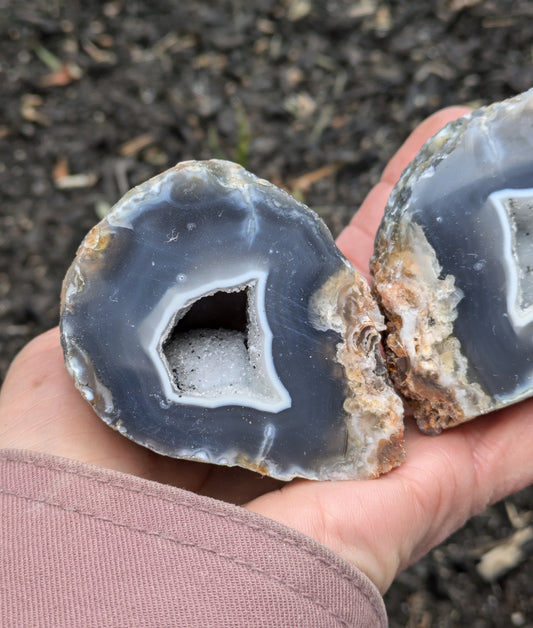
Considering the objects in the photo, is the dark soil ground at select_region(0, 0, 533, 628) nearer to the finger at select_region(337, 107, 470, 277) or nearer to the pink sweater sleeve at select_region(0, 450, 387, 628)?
the finger at select_region(337, 107, 470, 277)

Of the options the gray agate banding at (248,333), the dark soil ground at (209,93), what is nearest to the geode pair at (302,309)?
the gray agate banding at (248,333)

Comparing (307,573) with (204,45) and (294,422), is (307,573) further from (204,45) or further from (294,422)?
(204,45)

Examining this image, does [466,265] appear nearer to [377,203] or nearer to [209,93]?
[377,203]

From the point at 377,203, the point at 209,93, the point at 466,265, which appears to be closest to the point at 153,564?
the point at 466,265

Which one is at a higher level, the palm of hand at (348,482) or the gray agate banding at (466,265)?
the gray agate banding at (466,265)

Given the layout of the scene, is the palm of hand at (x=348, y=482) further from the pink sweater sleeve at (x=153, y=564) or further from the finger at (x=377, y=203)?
the finger at (x=377, y=203)

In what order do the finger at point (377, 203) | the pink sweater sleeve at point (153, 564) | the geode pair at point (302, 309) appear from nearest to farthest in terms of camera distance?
the pink sweater sleeve at point (153, 564), the geode pair at point (302, 309), the finger at point (377, 203)

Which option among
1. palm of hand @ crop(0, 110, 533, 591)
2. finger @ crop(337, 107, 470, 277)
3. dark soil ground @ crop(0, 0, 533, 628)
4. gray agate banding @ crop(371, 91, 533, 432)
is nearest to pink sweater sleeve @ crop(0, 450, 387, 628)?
palm of hand @ crop(0, 110, 533, 591)
